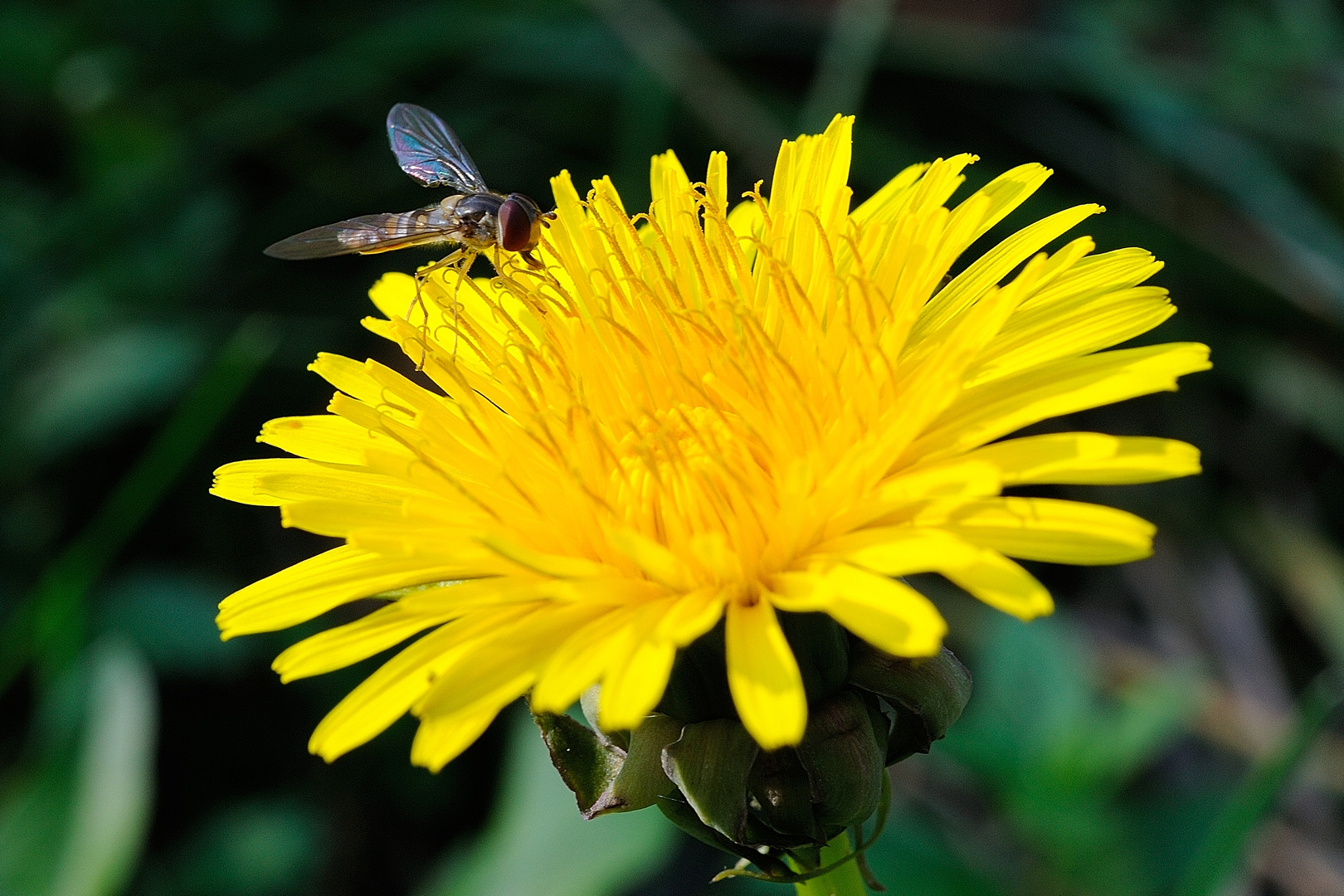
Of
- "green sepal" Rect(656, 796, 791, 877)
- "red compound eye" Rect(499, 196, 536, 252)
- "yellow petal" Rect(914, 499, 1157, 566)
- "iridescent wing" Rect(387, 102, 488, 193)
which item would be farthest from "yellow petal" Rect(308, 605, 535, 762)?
"iridescent wing" Rect(387, 102, 488, 193)

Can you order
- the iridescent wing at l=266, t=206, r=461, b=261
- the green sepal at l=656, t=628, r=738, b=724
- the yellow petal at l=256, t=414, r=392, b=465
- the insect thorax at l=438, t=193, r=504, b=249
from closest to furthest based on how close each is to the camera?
the green sepal at l=656, t=628, r=738, b=724
the yellow petal at l=256, t=414, r=392, b=465
the iridescent wing at l=266, t=206, r=461, b=261
the insect thorax at l=438, t=193, r=504, b=249

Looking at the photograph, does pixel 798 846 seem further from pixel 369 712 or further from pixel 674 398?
pixel 674 398

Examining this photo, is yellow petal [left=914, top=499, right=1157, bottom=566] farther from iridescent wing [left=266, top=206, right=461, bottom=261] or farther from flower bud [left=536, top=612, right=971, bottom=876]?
iridescent wing [left=266, top=206, right=461, bottom=261]

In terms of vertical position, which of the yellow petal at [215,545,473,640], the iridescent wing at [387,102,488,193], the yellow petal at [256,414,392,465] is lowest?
the yellow petal at [215,545,473,640]

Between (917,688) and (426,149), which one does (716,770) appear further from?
(426,149)

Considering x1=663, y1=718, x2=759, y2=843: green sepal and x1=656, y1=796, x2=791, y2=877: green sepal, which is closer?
A: x1=663, y1=718, x2=759, y2=843: green sepal

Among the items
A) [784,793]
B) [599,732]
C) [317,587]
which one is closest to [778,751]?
[784,793]

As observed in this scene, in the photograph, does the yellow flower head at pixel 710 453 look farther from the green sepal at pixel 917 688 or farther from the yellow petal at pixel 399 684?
the green sepal at pixel 917 688
